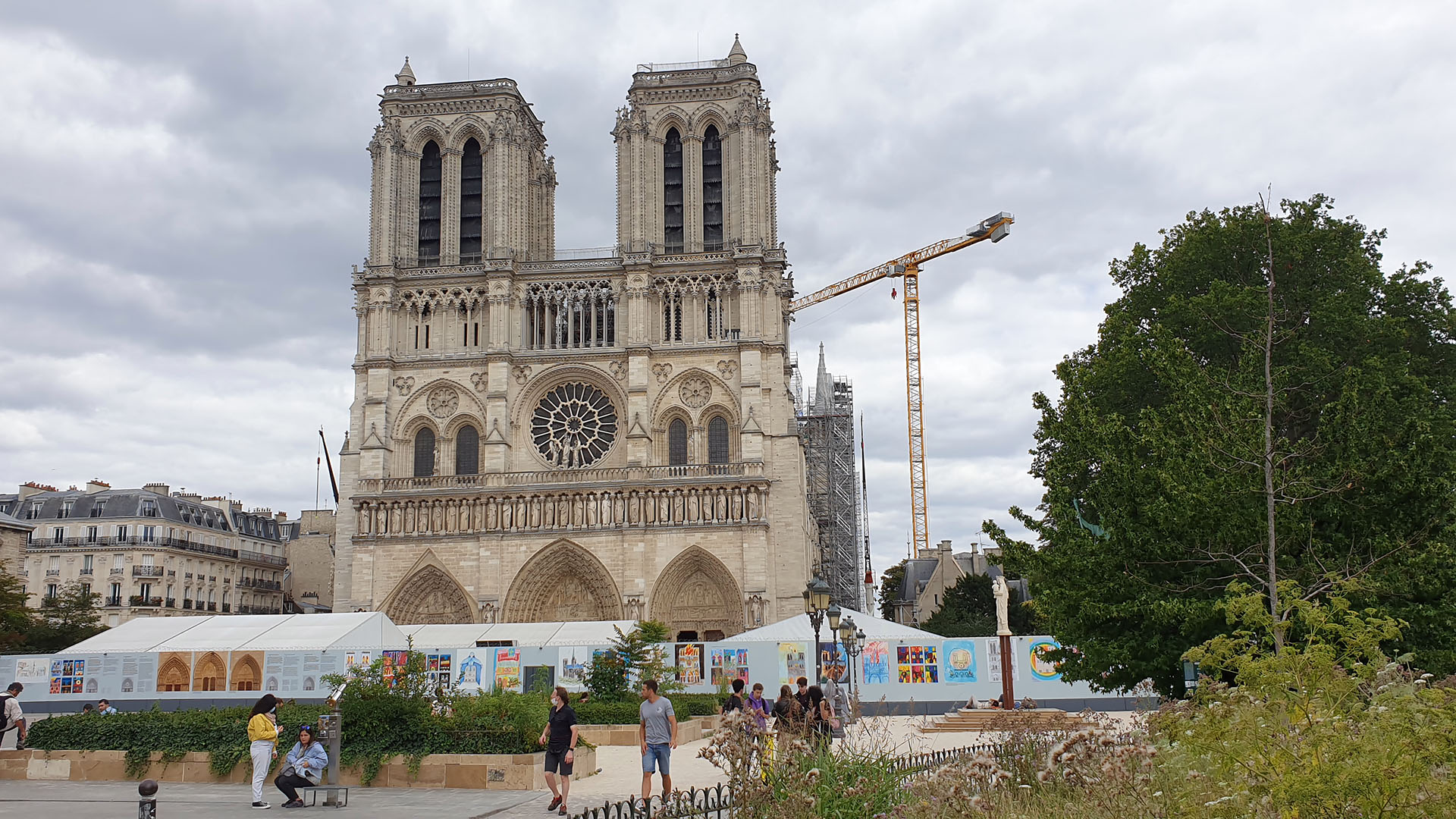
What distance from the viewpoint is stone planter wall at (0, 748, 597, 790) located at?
1293 centimetres

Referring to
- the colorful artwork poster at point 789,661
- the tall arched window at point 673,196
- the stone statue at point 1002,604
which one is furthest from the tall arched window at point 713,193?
the stone statue at point 1002,604

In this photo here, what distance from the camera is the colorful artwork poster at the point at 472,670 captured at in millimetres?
25344

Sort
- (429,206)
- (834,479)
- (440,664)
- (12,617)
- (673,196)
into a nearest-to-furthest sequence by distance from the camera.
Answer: (440,664), (12,617), (673,196), (429,206), (834,479)

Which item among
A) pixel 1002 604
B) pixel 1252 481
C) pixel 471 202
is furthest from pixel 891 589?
pixel 1252 481

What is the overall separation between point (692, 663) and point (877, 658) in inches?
162

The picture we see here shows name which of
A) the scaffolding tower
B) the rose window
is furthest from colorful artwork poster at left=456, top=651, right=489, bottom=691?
the scaffolding tower

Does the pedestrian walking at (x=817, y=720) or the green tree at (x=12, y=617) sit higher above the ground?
the green tree at (x=12, y=617)

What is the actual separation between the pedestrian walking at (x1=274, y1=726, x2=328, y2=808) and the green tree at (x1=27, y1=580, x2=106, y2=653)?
27043mm

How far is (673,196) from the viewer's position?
1674 inches

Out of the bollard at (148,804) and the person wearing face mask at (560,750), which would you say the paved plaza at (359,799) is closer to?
the person wearing face mask at (560,750)

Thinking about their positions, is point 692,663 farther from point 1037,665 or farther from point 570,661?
point 1037,665

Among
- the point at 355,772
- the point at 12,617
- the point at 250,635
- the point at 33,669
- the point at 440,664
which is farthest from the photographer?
the point at 12,617

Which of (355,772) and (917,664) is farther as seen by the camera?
(917,664)

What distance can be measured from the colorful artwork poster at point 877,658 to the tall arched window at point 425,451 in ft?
69.8
